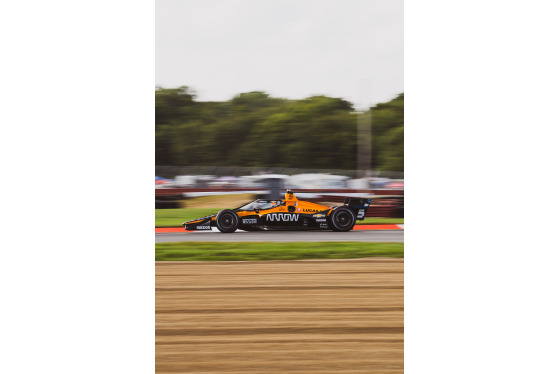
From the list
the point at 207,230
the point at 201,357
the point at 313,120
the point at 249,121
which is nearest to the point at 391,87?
the point at 313,120

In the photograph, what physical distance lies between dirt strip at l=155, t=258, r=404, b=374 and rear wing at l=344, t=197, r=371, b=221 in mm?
259

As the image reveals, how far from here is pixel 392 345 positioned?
2428 millimetres

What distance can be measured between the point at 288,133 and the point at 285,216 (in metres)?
0.46

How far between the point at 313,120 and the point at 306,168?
0.27 meters

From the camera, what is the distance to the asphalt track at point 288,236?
2.46 metres

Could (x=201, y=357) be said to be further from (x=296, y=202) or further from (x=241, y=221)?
(x=296, y=202)

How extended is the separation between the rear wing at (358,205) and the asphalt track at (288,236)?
97 mm

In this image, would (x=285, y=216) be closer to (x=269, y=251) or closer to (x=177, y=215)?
(x=269, y=251)

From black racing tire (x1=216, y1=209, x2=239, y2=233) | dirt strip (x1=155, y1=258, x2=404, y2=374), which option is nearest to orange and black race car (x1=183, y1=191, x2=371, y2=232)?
black racing tire (x1=216, y1=209, x2=239, y2=233)

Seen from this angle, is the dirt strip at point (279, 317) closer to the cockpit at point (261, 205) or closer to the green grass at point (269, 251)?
the green grass at point (269, 251)

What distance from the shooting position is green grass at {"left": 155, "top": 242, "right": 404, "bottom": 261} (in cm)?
245

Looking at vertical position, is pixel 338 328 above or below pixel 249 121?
below

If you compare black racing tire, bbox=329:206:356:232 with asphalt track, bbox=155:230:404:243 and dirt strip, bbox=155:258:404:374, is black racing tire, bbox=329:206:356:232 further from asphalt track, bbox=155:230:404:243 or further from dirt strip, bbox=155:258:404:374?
dirt strip, bbox=155:258:404:374

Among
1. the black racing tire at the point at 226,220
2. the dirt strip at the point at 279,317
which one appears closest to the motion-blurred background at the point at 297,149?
the black racing tire at the point at 226,220
